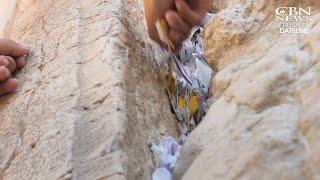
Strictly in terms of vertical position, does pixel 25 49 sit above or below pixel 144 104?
above

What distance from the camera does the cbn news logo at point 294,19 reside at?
72 cm

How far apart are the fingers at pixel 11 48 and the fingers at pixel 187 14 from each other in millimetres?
394

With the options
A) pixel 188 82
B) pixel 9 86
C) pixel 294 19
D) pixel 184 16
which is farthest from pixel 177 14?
pixel 9 86

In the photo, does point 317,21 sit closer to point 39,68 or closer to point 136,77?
point 136,77

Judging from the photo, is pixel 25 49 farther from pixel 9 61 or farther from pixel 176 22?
pixel 176 22

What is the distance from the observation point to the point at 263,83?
63 cm

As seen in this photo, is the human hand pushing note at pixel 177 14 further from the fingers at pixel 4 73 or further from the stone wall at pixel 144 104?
the fingers at pixel 4 73

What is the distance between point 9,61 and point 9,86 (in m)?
0.08

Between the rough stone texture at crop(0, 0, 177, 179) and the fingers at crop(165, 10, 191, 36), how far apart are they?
98mm

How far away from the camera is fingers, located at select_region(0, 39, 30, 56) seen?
1.00 m

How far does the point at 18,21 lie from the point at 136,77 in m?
0.60

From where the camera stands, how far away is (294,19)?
766 millimetres

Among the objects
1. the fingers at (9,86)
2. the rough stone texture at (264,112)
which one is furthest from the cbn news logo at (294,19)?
the fingers at (9,86)

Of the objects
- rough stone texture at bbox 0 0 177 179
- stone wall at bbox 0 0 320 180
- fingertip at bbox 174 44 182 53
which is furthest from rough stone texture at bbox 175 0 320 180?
fingertip at bbox 174 44 182 53
